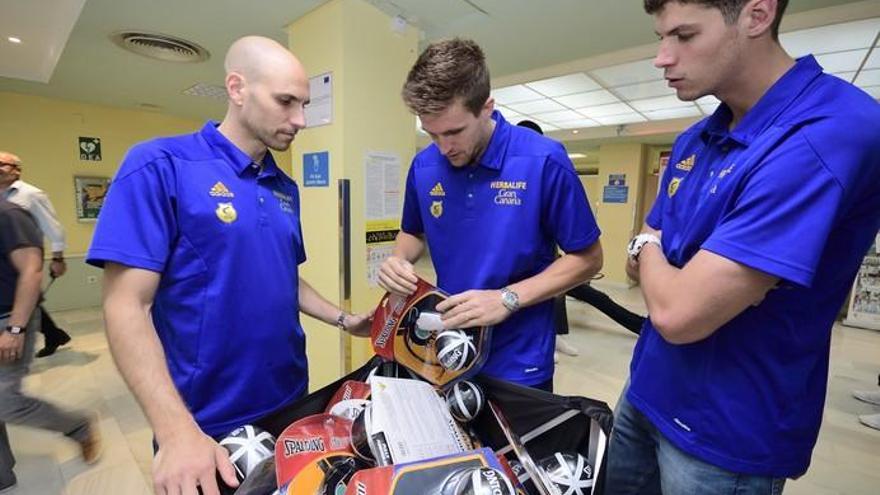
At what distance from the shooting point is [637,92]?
4660 millimetres

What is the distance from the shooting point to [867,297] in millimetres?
5242

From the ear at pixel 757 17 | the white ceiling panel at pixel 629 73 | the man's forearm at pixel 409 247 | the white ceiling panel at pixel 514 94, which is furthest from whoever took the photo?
the white ceiling panel at pixel 514 94

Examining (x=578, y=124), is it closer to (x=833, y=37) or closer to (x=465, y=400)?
(x=833, y=37)

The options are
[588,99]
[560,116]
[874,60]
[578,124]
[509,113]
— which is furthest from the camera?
[578,124]

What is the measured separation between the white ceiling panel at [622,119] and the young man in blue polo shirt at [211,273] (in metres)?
5.88

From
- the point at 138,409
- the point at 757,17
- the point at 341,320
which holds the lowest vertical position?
the point at 138,409

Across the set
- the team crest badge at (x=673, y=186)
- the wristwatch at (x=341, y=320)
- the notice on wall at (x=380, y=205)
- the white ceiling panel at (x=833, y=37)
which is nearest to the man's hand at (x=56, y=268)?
the notice on wall at (x=380, y=205)

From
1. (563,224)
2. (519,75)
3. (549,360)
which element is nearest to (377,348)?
(549,360)

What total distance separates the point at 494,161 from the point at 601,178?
7792mm

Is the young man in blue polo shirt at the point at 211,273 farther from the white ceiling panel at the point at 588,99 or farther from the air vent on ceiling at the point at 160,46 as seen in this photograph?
the white ceiling panel at the point at 588,99

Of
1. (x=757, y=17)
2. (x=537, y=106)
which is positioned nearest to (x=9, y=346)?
(x=757, y=17)

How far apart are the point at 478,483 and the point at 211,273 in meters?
0.72

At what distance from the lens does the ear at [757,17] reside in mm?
683

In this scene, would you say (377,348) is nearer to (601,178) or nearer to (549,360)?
(549,360)
